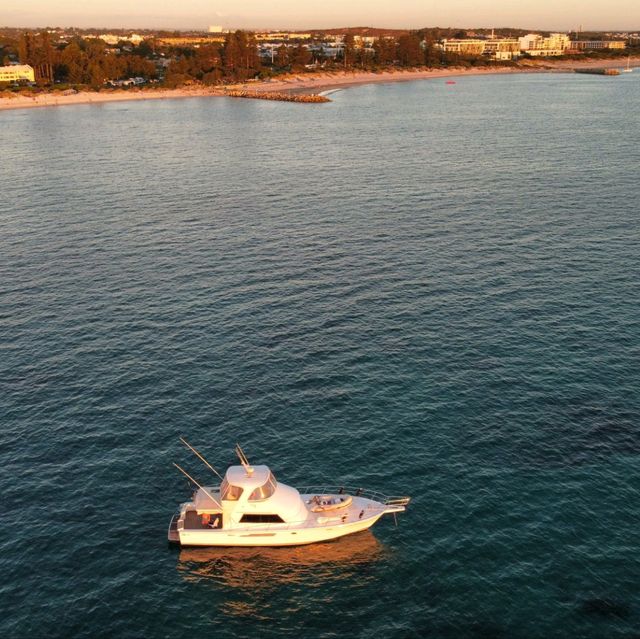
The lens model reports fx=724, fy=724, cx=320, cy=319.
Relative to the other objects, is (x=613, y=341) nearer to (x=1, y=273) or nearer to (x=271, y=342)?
(x=271, y=342)

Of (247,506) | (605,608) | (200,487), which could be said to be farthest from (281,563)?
(605,608)

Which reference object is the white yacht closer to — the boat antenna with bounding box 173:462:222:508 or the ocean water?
the boat antenna with bounding box 173:462:222:508

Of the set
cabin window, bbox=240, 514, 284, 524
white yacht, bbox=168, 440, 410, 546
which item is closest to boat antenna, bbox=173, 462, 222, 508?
white yacht, bbox=168, 440, 410, 546

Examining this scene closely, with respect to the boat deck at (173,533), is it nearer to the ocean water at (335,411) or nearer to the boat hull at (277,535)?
the boat hull at (277,535)

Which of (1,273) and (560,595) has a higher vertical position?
(1,273)

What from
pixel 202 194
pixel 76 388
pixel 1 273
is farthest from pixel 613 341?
pixel 202 194

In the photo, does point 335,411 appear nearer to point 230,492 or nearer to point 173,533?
point 230,492
